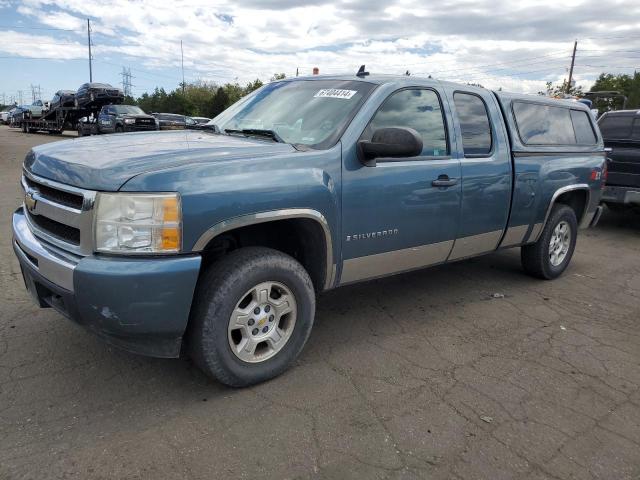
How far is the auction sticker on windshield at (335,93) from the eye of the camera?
3.72 m

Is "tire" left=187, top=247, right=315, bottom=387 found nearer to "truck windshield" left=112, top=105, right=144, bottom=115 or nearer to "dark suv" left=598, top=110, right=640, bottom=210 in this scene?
"dark suv" left=598, top=110, right=640, bottom=210

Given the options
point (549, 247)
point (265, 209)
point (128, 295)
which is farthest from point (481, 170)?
point (128, 295)

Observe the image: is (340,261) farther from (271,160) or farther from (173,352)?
(173,352)

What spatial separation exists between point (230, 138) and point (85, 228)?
137 centimetres

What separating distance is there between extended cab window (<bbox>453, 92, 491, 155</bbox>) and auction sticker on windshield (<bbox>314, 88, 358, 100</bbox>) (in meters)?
1.03

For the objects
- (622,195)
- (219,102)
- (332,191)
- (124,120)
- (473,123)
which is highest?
(219,102)

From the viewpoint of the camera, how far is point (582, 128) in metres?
5.79

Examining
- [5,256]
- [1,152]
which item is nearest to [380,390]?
[5,256]

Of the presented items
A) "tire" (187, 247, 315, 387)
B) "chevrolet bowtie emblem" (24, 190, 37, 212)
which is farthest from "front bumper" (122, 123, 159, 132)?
"tire" (187, 247, 315, 387)

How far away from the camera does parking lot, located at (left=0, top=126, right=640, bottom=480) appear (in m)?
2.49

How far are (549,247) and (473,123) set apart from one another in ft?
6.23

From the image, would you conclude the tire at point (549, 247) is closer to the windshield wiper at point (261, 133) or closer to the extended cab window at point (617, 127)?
the windshield wiper at point (261, 133)

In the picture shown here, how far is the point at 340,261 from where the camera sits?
346cm

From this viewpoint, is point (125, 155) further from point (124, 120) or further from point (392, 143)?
point (124, 120)
